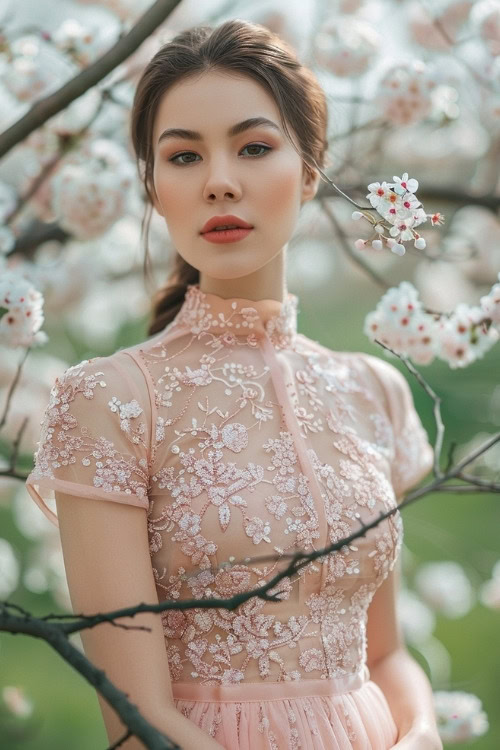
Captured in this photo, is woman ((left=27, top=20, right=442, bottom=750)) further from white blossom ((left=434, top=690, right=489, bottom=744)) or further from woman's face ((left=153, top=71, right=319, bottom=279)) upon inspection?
white blossom ((left=434, top=690, right=489, bottom=744))

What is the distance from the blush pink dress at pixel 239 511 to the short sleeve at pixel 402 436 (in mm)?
166

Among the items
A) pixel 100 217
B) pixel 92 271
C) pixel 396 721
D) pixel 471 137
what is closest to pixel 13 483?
pixel 92 271

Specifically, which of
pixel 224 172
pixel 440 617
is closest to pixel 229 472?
pixel 224 172

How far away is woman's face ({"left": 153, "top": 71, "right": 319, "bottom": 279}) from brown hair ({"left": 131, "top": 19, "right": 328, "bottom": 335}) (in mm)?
21

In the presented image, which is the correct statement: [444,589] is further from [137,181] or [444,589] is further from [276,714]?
[276,714]

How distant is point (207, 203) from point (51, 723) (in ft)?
7.89

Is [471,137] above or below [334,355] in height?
above

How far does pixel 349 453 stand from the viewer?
1.48 m

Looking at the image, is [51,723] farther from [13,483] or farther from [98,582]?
[98,582]

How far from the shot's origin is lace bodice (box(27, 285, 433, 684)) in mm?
1312

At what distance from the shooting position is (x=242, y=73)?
141cm

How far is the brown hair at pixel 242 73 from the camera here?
1.42m

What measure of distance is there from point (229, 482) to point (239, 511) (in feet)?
0.14

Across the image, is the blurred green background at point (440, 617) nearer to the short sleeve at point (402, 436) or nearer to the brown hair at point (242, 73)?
the short sleeve at point (402, 436)
